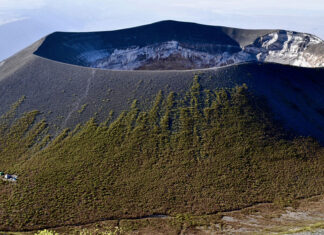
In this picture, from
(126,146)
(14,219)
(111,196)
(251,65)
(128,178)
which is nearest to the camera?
(14,219)

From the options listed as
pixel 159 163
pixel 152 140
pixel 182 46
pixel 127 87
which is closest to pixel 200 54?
pixel 182 46

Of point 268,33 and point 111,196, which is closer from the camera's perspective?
point 111,196

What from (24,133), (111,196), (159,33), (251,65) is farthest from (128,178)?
(159,33)

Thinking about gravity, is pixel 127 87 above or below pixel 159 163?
above

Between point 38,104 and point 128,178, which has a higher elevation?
point 38,104

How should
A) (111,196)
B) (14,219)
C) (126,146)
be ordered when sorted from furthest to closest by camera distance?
(126,146)
(111,196)
(14,219)

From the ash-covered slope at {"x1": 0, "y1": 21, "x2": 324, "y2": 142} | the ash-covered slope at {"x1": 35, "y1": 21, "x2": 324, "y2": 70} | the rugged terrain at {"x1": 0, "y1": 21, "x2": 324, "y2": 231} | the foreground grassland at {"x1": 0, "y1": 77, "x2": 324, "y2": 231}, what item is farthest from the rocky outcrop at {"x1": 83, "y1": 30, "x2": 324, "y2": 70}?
the foreground grassland at {"x1": 0, "y1": 77, "x2": 324, "y2": 231}

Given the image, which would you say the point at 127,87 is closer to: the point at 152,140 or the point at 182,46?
the point at 152,140

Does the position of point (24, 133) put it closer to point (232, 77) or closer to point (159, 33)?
point (232, 77)

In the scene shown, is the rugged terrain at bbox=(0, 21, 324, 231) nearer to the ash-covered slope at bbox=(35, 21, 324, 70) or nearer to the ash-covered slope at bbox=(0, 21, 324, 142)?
the ash-covered slope at bbox=(0, 21, 324, 142)
